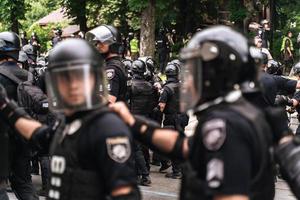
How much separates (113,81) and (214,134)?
3.81 metres

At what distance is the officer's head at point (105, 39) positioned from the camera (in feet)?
19.4

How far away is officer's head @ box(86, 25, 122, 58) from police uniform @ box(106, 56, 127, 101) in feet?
0.29

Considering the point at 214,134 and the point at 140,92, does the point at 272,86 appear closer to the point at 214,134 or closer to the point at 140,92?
the point at 140,92

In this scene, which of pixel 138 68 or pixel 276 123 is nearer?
pixel 276 123

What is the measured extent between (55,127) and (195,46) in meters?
1.01

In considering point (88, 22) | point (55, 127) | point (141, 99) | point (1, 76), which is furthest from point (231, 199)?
point (88, 22)

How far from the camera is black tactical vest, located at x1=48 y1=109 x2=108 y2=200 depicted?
2.82 metres

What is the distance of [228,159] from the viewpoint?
2447mm

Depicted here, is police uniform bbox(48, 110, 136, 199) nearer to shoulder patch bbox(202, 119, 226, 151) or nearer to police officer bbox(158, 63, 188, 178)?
shoulder patch bbox(202, 119, 226, 151)

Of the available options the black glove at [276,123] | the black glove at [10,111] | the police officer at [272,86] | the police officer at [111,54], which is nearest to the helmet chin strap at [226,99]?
the black glove at [276,123]

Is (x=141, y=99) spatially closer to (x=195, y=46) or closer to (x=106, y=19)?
(x=195, y=46)

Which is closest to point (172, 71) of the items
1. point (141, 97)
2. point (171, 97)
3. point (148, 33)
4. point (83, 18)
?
point (171, 97)

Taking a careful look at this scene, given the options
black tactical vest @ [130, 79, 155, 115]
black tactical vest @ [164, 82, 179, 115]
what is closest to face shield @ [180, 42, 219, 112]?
black tactical vest @ [130, 79, 155, 115]

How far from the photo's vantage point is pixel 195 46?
274cm
